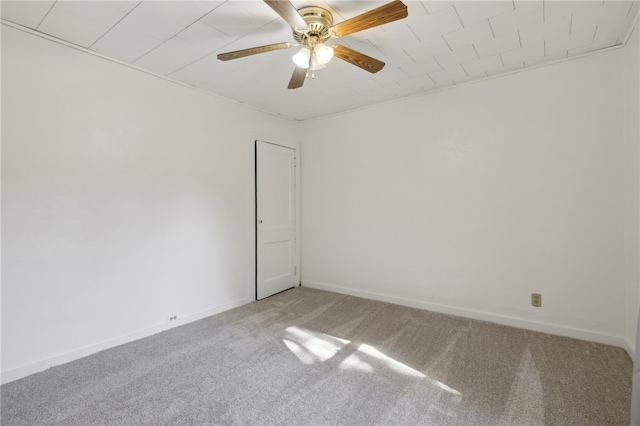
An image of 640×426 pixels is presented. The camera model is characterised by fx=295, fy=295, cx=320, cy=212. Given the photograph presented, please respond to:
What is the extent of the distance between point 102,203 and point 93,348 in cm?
120

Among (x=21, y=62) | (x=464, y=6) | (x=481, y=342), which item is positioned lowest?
(x=481, y=342)

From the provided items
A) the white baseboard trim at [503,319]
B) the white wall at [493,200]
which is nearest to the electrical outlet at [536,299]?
the white wall at [493,200]

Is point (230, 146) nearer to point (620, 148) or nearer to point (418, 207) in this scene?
point (418, 207)

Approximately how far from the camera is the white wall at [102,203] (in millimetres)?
2109

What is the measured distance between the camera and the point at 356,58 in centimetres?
205

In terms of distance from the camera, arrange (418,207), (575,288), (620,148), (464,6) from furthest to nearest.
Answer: (418,207) → (575,288) → (620,148) → (464,6)

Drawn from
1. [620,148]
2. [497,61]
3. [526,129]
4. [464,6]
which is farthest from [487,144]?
[464,6]

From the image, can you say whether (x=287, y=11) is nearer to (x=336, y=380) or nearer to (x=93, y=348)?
(x=336, y=380)

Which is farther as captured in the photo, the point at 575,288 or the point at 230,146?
the point at 230,146

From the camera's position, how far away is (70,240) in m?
2.33

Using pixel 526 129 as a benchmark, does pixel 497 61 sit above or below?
above

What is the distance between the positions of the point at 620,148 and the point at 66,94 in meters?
4.52

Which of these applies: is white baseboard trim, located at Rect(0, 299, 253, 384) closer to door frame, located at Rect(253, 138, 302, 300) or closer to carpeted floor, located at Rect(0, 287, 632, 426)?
carpeted floor, located at Rect(0, 287, 632, 426)

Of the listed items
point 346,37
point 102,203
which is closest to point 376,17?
point 346,37
